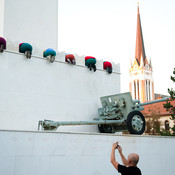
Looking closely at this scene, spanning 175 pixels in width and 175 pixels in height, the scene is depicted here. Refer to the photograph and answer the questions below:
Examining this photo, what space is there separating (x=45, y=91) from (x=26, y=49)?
1.89 metres

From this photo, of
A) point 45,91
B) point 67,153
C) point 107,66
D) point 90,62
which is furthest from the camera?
point 107,66

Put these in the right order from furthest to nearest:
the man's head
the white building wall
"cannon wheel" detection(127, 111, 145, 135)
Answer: the white building wall, "cannon wheel" detection(127, 111, 145, 135), the man's head

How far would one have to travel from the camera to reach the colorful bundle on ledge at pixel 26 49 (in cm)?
1252

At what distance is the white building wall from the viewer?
15.0 meters

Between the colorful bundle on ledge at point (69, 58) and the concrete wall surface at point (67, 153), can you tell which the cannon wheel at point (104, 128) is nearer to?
the concrete wall surface at point (67, 153)

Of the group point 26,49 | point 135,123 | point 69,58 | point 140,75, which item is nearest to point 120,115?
point 135,123

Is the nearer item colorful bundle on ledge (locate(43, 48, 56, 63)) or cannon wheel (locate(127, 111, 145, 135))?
cannon wheel (locate(127, 111, 145, 135))

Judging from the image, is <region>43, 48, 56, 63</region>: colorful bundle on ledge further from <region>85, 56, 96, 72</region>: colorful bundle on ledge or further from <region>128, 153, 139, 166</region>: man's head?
<region>128, 153, 139, 166</region>: man's head

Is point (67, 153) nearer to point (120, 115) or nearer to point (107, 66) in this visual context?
point (120, 115)

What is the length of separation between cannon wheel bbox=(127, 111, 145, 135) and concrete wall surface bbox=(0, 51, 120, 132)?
2.53m

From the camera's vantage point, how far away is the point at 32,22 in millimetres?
15914

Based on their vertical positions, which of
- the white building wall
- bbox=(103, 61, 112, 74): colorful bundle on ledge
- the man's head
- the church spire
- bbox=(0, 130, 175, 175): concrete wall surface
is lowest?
bbox=(0, 130, 175, 175): concrete wall surface

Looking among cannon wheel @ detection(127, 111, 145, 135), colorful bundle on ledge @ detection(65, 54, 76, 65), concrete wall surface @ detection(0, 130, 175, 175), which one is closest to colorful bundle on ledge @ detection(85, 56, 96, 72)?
colorful bundle on ledge @ detection(65, 54, 76, 65)

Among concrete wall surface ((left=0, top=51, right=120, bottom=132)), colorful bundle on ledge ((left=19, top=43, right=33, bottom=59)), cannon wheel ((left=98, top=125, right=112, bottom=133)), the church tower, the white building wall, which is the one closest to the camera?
concrete wall surface ((left=0, top=51, right=120, bottom=132))
